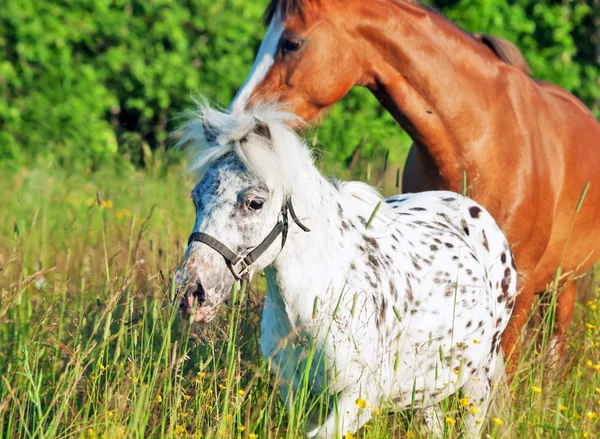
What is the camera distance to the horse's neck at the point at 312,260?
10.9 ft

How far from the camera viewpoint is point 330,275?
132 inches

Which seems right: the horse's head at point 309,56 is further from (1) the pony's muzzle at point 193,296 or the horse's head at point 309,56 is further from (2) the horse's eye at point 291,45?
(1) the pony's muzzle at point 193,296

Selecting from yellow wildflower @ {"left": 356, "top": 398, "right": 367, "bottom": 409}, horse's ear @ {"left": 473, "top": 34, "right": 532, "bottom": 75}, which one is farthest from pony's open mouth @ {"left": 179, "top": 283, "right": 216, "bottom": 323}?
horse's ear @ {"left": 473, "top": 34, "right": 532, "bottom": 75}

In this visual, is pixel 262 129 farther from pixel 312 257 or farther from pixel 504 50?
pixel 504 50

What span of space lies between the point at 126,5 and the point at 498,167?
5866mm

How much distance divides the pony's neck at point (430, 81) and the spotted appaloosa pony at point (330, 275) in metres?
0.79

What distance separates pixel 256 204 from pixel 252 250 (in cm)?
17

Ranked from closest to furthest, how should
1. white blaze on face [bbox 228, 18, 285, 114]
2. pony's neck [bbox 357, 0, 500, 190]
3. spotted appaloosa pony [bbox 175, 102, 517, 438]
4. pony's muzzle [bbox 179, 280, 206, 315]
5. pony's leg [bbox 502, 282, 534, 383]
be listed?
pony's muzzle [bbox 179, 280, 206, 315] < spotted appaloosa pony [bbox 175, 102, 517, 438] < white blaze on face [bbox 228, 18, 285, 114] < pony's neck [bbox 357, 0, 500, 190] < pony's leg [bbox 502, 282, 534, 383]

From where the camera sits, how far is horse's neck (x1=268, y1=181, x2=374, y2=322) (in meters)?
3.31

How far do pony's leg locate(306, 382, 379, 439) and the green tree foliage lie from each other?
5452 millimetres

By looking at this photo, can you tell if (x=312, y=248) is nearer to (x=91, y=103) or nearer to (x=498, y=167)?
(x=498, y=167)

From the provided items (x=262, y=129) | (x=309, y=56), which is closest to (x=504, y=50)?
(x=309, y=56)

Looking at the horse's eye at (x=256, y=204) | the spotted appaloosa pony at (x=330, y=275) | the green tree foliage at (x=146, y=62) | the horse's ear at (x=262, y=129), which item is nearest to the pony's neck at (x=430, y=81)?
the spotted appaloosa pony at (x=330, y=275)

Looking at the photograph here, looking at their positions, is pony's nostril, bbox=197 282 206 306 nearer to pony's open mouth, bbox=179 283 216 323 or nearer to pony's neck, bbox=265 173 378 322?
pony's open mouth, bbox=179 283 216 323
